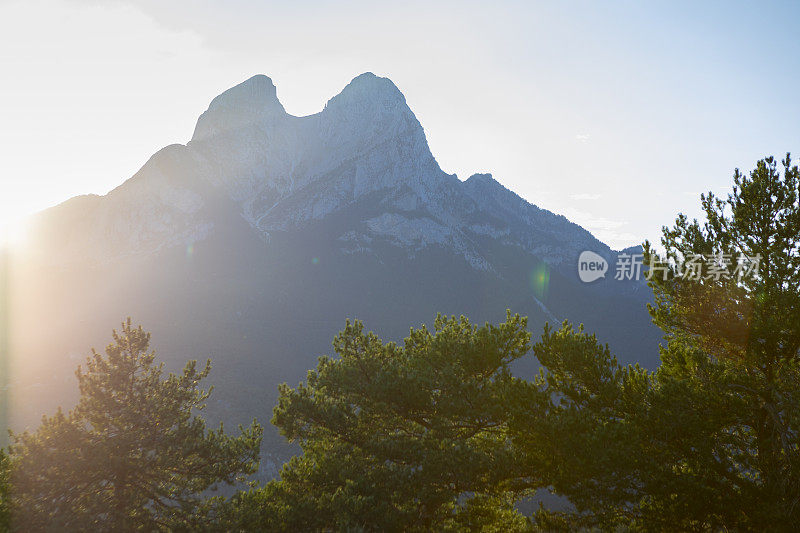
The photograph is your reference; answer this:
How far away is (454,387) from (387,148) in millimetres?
188816

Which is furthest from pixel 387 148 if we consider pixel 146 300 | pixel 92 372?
pixel 92 372

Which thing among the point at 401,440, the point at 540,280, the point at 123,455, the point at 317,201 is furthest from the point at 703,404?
the point at 317,201

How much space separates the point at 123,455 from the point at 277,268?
156998 mm

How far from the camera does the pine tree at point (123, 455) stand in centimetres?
1225

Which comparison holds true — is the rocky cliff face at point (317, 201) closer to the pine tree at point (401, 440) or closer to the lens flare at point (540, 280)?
the lens flare at point (540, 280)

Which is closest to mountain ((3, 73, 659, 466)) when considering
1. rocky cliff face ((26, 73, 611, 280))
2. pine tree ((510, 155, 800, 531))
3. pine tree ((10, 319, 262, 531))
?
rocky cliff face ((26, 73, 611, 280))

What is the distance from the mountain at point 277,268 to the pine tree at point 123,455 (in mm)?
80187

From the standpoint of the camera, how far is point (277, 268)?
16500cm

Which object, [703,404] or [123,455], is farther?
[123,455]

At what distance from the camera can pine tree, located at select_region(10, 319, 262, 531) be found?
40.2 feet

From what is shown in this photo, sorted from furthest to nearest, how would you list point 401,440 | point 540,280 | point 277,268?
point 540,280, point 277,268, point 401,440

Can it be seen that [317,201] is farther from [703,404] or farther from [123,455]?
[703,404]

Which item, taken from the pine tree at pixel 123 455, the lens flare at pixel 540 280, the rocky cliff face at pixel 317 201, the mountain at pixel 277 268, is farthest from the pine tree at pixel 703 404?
the lens flare at pixel 540 280

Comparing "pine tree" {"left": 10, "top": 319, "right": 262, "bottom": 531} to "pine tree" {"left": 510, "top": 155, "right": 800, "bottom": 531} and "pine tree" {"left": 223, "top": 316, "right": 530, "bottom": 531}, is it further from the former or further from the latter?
"pine tree" {"left": 510, "top": 155, "right": 800, "bottom": 531}
